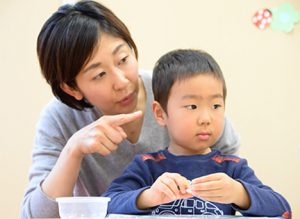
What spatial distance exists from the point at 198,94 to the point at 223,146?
0.98ft

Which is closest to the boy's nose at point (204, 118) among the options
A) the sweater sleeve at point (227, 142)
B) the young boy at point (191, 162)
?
the young boy at point (191, 162)

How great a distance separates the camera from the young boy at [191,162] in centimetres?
87

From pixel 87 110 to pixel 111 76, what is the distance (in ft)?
0.77

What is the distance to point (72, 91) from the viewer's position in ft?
3.95

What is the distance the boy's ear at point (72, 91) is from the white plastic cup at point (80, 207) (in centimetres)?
48

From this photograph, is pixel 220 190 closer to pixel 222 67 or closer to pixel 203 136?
pixel 203 136

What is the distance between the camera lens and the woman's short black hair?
108 cm

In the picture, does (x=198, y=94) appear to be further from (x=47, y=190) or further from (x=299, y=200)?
(x=299, y=200)

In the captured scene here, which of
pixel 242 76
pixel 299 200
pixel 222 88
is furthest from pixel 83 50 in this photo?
pixel 299 200

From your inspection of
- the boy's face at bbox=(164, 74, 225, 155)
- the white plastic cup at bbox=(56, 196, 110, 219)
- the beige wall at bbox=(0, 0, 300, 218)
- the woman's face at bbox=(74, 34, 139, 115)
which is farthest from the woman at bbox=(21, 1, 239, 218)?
the beige wall at bbox=(0, 0, 300, 218)

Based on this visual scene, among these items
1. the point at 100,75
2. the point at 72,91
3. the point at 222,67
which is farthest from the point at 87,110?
the point at 222,67

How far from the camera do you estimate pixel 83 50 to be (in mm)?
1076

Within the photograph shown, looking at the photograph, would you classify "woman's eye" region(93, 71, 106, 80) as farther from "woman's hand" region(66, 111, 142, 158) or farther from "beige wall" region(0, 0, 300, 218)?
"beige wall" region(0, 0, 300, 218)

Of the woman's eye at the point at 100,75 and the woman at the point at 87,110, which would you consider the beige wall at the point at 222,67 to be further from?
the woman's eye at the point at 100,75
